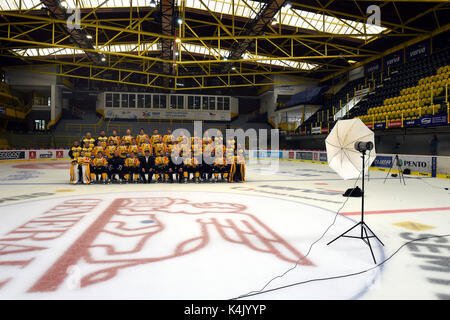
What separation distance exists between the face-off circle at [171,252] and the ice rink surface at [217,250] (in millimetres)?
15

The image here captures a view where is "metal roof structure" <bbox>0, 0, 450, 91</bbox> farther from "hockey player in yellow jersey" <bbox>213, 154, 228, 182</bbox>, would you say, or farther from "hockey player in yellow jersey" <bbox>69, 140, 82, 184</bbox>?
"hockey player in yellow jersey" <bbox>213, 154, 228, 182</bbox>

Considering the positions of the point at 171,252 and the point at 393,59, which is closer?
the point at 171,252

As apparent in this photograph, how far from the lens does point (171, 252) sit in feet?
13.0

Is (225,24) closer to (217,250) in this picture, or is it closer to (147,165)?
(147,165)

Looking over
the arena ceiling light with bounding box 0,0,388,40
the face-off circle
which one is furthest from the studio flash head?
the arena ceiling light with bounding box 0,0,388,40

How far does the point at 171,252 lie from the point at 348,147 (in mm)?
3255

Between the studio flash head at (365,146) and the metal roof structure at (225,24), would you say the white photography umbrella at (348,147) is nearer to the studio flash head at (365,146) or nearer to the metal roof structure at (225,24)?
the studio flash head at (365,146)

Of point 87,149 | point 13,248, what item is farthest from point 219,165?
point 13,248

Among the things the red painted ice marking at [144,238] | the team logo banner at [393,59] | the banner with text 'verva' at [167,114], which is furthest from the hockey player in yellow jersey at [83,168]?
the banner with text 'verva' at [167,114]

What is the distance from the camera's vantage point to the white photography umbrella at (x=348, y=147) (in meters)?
4.51

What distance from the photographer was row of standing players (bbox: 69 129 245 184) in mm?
11195

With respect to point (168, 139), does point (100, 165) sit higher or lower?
lower
